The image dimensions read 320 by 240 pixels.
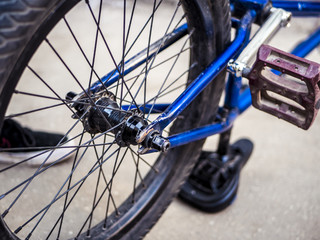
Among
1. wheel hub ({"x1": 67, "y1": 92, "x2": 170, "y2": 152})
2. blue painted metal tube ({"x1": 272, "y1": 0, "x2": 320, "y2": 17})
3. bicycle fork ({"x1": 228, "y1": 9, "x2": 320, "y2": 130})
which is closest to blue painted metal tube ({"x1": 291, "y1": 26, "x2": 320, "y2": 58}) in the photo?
blue painted metal tube ({"x1": 272, "y1": 0, "x2": 320, "y2": 17})

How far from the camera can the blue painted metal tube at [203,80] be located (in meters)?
1.09

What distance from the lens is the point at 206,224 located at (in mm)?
1548

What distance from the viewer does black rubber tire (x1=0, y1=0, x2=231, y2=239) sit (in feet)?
2.40

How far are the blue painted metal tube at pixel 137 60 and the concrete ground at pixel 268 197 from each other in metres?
0.62

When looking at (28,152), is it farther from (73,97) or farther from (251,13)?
(251,13)

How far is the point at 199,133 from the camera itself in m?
1.24

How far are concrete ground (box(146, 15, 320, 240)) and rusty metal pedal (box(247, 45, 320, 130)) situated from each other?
519mm

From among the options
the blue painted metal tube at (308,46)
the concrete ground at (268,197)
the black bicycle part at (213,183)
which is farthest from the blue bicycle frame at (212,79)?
the concrete ground at (268,197)

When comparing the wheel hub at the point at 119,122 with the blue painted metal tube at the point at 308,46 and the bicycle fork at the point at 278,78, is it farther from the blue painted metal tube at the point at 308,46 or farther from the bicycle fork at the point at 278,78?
the blue painted metal tube at the point at 308,46

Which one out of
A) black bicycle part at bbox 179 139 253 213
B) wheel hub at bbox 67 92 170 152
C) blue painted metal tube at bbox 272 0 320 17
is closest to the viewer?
wheel hub at bbox 67 92 170 152

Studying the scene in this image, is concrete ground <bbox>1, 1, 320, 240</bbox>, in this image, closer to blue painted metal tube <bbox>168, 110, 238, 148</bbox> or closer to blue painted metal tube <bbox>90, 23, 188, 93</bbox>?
blue painted metal tube <bbox>168, 110, 238, 148</bbox>

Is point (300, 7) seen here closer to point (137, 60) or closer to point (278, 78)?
point (278, 78)

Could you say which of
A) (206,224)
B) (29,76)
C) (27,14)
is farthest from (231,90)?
(29,76)

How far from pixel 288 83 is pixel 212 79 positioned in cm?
20
